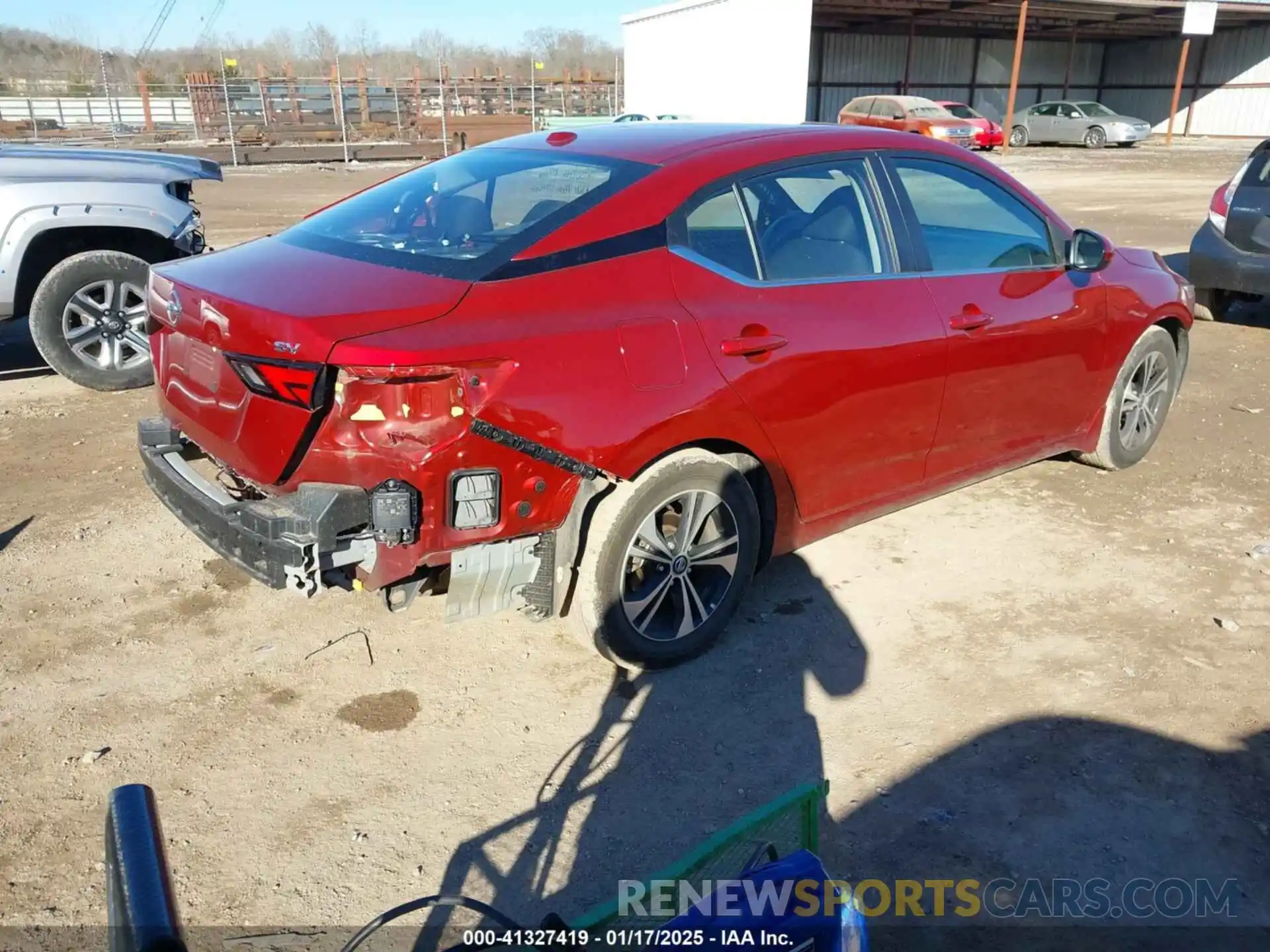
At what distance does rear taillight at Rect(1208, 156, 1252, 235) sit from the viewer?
8344 millimetres

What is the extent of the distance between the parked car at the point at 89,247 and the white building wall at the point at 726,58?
1023 inches

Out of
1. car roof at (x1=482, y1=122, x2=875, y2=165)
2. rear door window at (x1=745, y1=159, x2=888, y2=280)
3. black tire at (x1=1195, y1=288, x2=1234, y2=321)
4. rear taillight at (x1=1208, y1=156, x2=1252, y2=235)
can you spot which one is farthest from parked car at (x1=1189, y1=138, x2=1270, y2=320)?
rear door window at (x1=745, y1=159, x2=888, y2=280)

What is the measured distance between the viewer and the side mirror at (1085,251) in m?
4.62

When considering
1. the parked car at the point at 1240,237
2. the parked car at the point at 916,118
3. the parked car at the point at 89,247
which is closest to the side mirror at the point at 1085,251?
the parked car at the point at 1240,237

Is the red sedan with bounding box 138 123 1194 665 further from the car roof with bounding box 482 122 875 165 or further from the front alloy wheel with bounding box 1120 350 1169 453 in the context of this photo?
the front alloy wheel with bounding box 1120 350 1169 453

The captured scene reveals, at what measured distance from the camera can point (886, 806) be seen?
9.69 ft

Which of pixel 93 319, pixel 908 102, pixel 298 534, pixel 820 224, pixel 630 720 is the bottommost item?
pixel 630 720

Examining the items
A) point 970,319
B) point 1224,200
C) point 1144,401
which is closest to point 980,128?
point 1224,200

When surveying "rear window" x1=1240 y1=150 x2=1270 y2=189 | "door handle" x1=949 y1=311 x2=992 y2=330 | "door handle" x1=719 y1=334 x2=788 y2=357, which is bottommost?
"door handle" x1=949 y1=311 x2=992 y2=330

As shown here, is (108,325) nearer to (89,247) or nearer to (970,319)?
(89,247)

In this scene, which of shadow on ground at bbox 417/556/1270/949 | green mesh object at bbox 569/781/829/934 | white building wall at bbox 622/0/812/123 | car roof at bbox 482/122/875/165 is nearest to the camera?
green mesh object at bbox 569/781/829/934

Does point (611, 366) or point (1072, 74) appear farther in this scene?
point (1072, 74)

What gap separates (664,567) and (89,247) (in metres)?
5.18

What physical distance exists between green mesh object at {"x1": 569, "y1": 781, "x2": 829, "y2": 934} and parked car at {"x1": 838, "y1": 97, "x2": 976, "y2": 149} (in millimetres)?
29432
